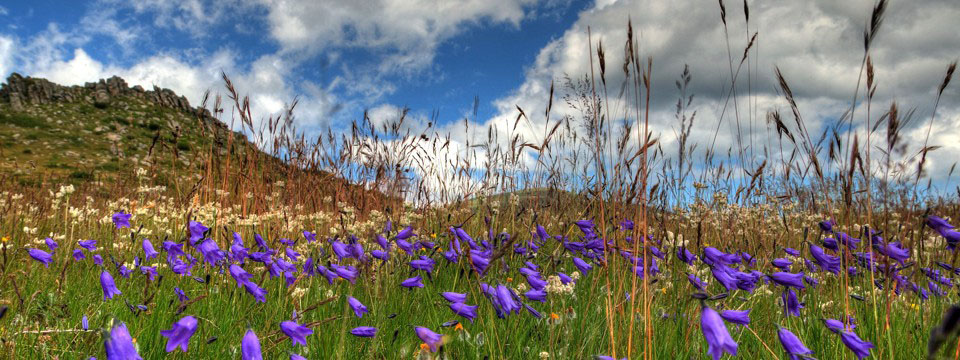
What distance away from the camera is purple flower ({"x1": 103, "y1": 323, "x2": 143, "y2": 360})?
1082mm

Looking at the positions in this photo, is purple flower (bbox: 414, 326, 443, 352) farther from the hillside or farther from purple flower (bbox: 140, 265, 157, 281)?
the hillside

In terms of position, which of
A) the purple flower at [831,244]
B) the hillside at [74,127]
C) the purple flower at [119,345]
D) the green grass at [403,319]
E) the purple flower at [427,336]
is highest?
the hillside at [74,127]

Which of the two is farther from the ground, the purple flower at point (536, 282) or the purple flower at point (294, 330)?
the purple flower at point (536, 282)

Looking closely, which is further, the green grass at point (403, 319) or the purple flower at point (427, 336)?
the green grass at point (403, 319)

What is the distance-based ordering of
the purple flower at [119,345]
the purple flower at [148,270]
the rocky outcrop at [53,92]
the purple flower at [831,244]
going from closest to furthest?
the purple flower at [119,345]
the purple flower at [148,270]
the purple flower at [831,244]
the rocky outcrop at [53,92]

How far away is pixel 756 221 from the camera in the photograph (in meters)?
4.44

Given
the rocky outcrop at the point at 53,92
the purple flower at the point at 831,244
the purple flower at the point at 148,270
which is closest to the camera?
the purple flower at the point at 148,270

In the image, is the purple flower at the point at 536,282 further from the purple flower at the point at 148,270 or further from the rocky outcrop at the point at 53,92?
the rocky outcrop at the point at 53,92

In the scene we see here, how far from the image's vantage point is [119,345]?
111 cm

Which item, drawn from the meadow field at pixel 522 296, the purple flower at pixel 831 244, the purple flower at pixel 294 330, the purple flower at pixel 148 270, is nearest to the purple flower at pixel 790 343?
the meadow field at pixel 522 296

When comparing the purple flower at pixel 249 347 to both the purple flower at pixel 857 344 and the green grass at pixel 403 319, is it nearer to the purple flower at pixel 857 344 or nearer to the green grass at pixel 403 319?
the green grass at pixel 403 319

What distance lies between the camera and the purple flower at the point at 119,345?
108 centimetres

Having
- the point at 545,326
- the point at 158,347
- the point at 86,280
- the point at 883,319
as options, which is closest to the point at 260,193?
the point at 86,280

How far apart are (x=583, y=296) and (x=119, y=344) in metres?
2.44
